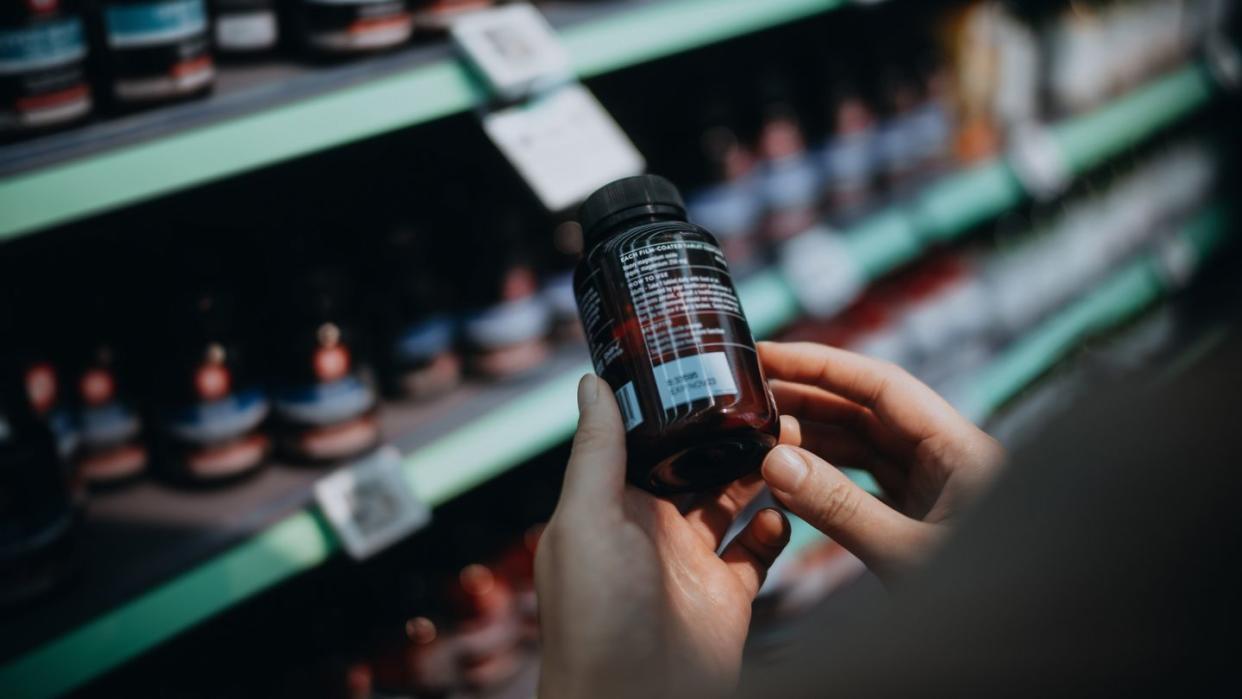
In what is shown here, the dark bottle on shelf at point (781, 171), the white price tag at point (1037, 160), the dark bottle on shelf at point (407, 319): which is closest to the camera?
the dark bottle on shelf at point (407, 319)

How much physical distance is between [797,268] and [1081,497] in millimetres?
1241

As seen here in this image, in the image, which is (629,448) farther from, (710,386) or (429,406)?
(429,406)

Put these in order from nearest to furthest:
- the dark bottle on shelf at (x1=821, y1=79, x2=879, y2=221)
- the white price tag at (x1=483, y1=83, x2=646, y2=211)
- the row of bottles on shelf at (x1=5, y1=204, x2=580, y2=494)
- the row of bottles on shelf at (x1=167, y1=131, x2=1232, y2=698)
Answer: the white price tag at (x1=483, y1=83, x2=646, y2=211), the row of bottles on shelf at (x1=5, y1=204, x2=580, y2=494), the row of bottles on shelf at (x1=167, y1=131, x2=1232, y2=698), the dark bottle on shelf at (x1=821, y1=79, x2=879, y2=221)

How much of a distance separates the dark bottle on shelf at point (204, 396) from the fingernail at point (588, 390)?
540mm

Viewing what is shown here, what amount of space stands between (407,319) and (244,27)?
1.26 feet

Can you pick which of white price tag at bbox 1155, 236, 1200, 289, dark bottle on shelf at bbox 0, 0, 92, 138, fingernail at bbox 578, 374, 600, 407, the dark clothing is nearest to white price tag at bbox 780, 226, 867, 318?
fingernail at bbox 578, 374, 600, 407

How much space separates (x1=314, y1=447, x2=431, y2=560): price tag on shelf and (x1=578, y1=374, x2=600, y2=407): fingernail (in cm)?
40

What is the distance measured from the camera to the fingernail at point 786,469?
0.67m

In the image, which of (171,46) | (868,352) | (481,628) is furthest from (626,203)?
(868,352)

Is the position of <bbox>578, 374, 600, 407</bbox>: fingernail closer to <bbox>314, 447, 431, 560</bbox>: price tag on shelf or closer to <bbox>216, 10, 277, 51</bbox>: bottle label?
<bbox>314, 447, 431, 560</bbox>: price tag on shelf

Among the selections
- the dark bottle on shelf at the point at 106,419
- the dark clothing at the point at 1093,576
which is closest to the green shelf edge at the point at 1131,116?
the dark bottle on shelf at the point at 106,419

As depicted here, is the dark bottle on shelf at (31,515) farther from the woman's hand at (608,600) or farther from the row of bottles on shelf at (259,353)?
the woman's hand at (608,600)

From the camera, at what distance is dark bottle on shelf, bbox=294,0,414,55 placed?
3.13 feet

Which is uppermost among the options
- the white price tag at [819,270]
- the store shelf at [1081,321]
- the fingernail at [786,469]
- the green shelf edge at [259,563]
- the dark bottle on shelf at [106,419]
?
the fingernail at [786,469]
